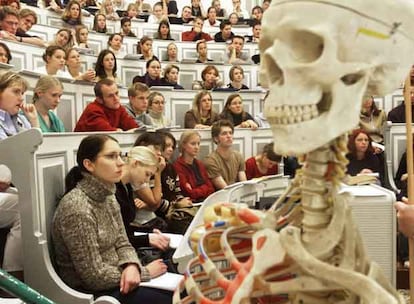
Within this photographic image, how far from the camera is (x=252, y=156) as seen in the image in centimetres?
565

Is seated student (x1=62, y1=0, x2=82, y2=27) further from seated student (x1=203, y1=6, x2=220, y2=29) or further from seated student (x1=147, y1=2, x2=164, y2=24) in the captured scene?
seated student (x1=203, y1=6, x2=220, y2=29)

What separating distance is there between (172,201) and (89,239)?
165 centimetres

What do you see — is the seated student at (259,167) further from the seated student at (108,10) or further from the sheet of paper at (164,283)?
the seated student at (108,10)

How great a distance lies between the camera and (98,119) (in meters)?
4.20

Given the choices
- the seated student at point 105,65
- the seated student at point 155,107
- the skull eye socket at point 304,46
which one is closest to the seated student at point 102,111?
the seated student at point 155,107

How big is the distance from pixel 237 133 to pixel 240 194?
1.96 m

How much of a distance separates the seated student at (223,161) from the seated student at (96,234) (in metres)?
2.33

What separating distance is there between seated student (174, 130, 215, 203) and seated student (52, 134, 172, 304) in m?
1.77

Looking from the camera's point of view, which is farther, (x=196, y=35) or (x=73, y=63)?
(x=196, y=35)

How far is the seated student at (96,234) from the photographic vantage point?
2236mm

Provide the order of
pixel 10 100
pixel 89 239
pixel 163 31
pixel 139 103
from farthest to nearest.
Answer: pixel 163 31, pixel 139 103, pixel 10 100, pixel 89 239

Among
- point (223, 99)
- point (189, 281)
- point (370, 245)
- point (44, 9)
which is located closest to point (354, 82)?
point (189, 281)

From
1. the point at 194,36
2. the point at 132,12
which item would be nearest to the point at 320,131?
the point at 194,36

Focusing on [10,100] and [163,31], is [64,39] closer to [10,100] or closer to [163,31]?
[10,100]
